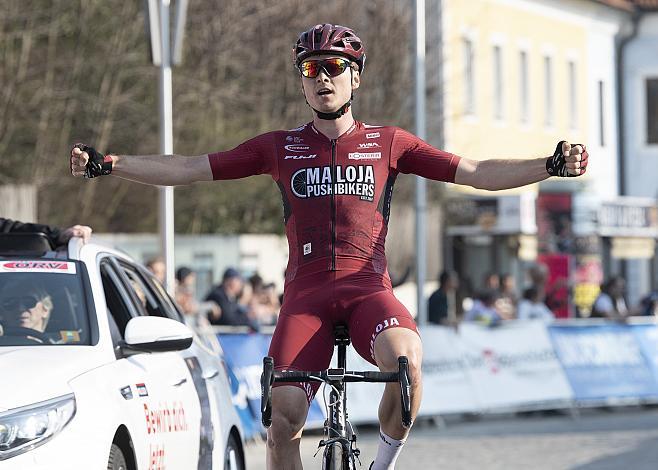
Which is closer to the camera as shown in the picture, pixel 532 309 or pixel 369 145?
pixel 369 145

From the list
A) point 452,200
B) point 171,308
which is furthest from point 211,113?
point 171,308

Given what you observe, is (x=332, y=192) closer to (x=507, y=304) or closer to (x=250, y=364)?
(x=250, y=364)

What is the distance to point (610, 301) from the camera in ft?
73.4

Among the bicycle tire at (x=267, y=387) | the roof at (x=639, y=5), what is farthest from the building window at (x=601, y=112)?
the bicycle tire at (x=267, y=387)

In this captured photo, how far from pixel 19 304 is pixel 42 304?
10 centimetres

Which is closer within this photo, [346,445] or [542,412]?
[346,445]

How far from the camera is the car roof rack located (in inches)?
313

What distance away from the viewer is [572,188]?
46.3 m

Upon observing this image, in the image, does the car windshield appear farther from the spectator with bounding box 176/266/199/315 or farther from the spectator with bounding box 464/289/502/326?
the spectator with bounding box 464/289/502/326

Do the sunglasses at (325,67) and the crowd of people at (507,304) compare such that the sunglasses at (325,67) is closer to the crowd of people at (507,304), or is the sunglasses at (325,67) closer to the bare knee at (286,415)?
the bare knee at (286,415)

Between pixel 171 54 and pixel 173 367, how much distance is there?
7634mm

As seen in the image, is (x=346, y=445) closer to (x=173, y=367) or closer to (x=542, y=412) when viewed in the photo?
(x=173, y=367)

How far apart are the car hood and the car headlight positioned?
0.03m

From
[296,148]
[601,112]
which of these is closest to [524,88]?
[601,112]
